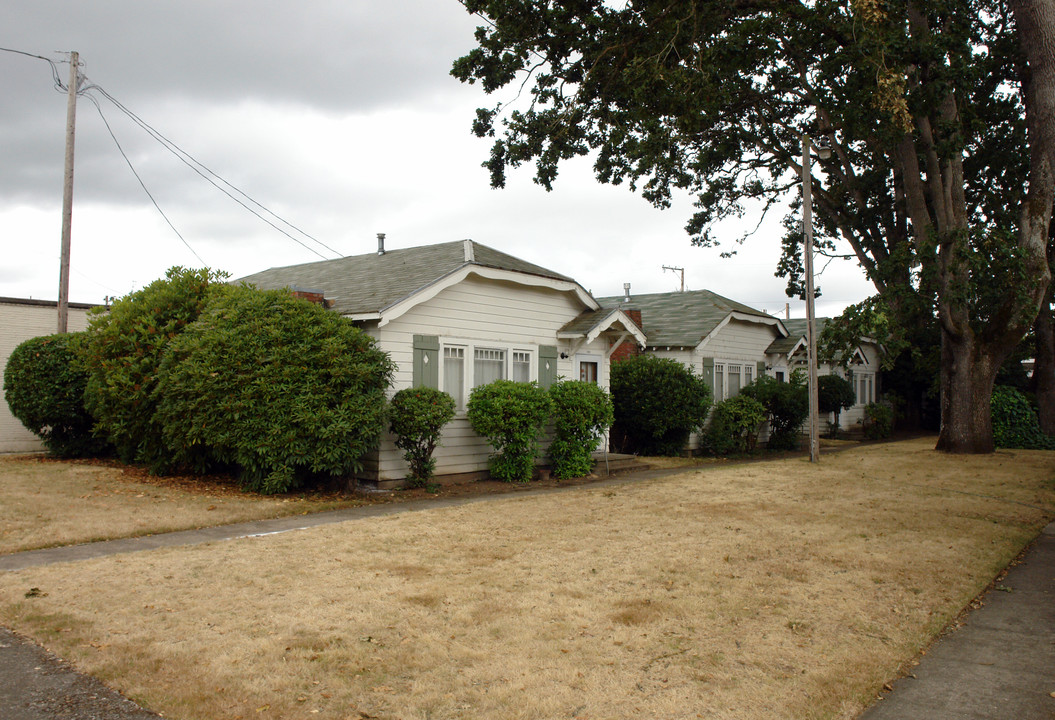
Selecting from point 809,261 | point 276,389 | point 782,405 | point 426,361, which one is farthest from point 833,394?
point 276,389

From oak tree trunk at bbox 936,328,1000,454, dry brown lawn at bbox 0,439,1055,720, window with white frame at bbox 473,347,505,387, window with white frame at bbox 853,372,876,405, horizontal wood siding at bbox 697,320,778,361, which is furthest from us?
window with white frame at bbox 853,372,876,405

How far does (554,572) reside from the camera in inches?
294

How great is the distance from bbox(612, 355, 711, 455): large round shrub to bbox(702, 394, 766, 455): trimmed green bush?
2.29ft

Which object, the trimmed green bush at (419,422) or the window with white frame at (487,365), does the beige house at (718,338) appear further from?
the trimmed green bush at (419,422)

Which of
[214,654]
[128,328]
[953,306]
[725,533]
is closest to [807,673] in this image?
[214,654]

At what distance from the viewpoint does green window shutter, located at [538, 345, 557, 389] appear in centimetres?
1580

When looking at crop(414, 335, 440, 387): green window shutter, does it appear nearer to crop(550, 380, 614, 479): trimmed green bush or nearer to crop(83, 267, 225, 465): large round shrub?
crop(550, 380, 614, 479): trimmed green bush

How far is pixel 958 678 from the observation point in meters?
4.89

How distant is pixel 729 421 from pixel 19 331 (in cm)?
1803

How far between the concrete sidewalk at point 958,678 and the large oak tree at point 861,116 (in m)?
9.62

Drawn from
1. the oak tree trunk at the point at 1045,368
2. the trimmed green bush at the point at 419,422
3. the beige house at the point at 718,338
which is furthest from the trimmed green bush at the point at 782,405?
the trimmed green bush at the point at 419,422

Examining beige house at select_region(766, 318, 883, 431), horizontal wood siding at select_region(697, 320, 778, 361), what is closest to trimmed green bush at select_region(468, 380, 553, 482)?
horizontal wood siding at select_region(697, 320, 778, 361)

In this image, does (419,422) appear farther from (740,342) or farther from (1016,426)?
(1016,426)

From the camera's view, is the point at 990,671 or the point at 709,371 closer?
the point at 990,671
